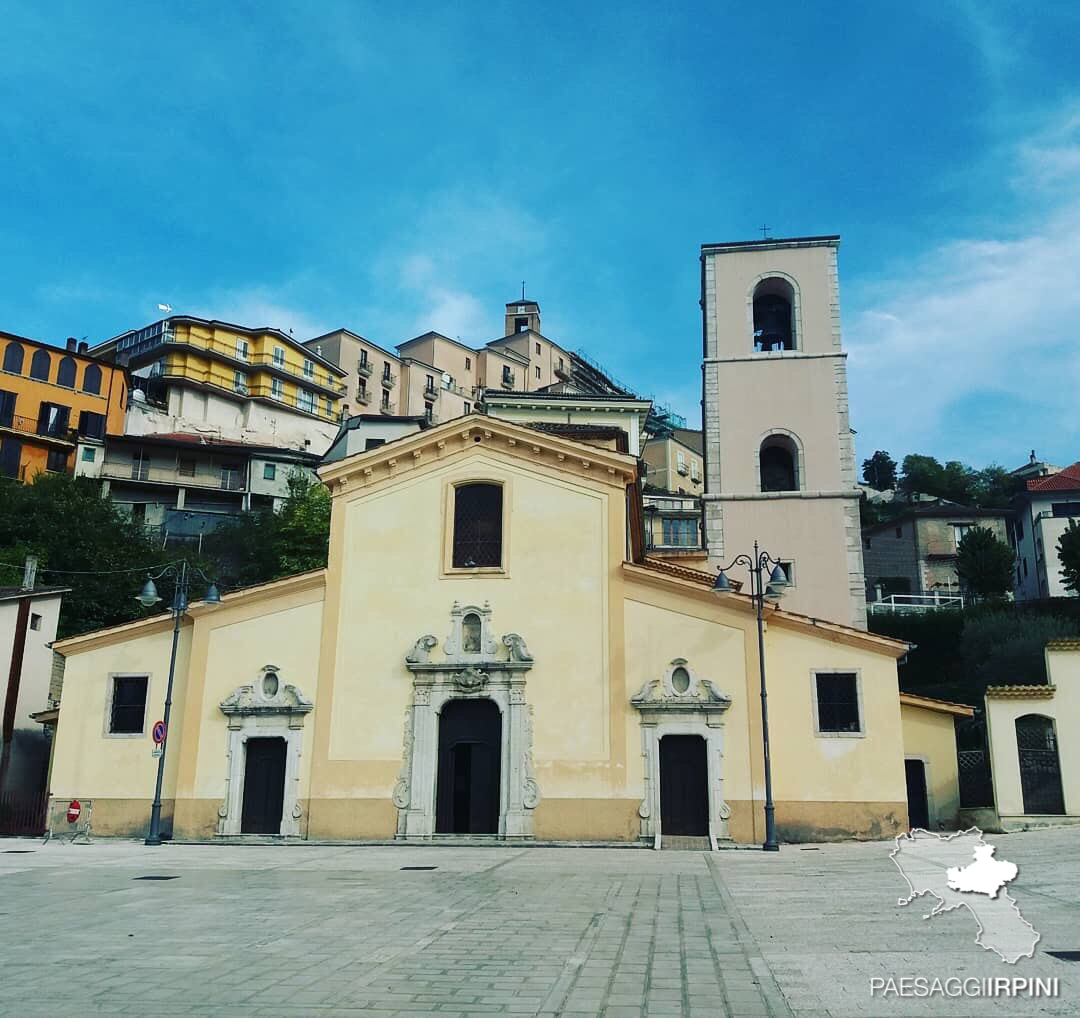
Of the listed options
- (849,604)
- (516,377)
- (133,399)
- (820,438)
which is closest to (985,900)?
(849,604)

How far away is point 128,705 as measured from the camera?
25.6 meters

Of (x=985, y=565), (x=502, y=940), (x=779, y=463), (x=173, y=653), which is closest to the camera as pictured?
(x=502, y=940)

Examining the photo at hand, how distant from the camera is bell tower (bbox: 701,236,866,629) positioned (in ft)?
114

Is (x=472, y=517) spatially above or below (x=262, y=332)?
below

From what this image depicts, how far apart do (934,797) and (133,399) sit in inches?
2323

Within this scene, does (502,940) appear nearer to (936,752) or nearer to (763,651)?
(763,651)

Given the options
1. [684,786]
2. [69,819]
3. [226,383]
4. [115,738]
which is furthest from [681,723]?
[226,383]

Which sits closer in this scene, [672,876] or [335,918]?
[335,918]

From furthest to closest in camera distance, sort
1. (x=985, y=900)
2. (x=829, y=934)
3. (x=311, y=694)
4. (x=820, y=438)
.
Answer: (x=820, y=438) < (x=311, y=694) < (x=985, y=900) < (x=829, y=934)

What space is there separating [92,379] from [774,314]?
151ft

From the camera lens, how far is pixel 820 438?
3622 centimetres

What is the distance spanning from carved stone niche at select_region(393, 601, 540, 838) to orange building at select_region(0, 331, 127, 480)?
45016mm

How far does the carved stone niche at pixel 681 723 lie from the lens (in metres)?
22.4

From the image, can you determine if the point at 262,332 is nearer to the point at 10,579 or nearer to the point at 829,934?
the point at 10,579
